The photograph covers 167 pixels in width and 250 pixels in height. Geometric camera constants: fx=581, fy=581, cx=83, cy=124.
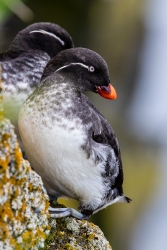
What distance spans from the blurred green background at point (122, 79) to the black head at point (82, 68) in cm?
371

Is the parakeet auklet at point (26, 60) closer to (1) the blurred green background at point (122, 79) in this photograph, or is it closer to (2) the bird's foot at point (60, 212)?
(2) the bird's foot at point (60, 212)

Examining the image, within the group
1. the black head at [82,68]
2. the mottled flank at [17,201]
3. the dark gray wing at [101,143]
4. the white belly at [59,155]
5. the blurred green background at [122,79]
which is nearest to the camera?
the mottled flank at [17,201]

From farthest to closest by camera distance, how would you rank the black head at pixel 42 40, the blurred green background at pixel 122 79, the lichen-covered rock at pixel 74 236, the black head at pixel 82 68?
the blurred green background at pixel 122 79 → the black head at pixel 42 40 → the black head at pixel 82 68 → the lichen-covered rock at pixel 74 236

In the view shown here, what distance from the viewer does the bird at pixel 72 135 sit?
267cm

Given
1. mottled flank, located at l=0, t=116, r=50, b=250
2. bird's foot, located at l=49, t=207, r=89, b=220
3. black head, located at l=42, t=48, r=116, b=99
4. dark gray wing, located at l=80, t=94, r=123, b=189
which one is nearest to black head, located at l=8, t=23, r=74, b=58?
black head, located at l=42, t=48, r=116, b=99

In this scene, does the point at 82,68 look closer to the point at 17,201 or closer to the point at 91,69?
the point at 91,69

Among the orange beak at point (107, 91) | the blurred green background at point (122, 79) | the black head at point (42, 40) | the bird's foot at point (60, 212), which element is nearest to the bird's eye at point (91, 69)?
the orange beak at point (107, 91)

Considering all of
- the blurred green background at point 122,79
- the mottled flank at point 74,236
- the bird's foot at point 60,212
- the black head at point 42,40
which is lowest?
the blurred green background at point 122,79

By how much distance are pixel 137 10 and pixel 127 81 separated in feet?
2.86

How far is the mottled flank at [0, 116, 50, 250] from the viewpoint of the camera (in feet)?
6.62

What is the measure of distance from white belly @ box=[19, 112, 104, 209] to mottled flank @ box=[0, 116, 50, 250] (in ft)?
1.21

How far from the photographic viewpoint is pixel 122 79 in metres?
7.01

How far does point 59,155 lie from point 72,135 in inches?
4.3

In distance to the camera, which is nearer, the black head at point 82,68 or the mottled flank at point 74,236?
the mottled flank at point 74,236
